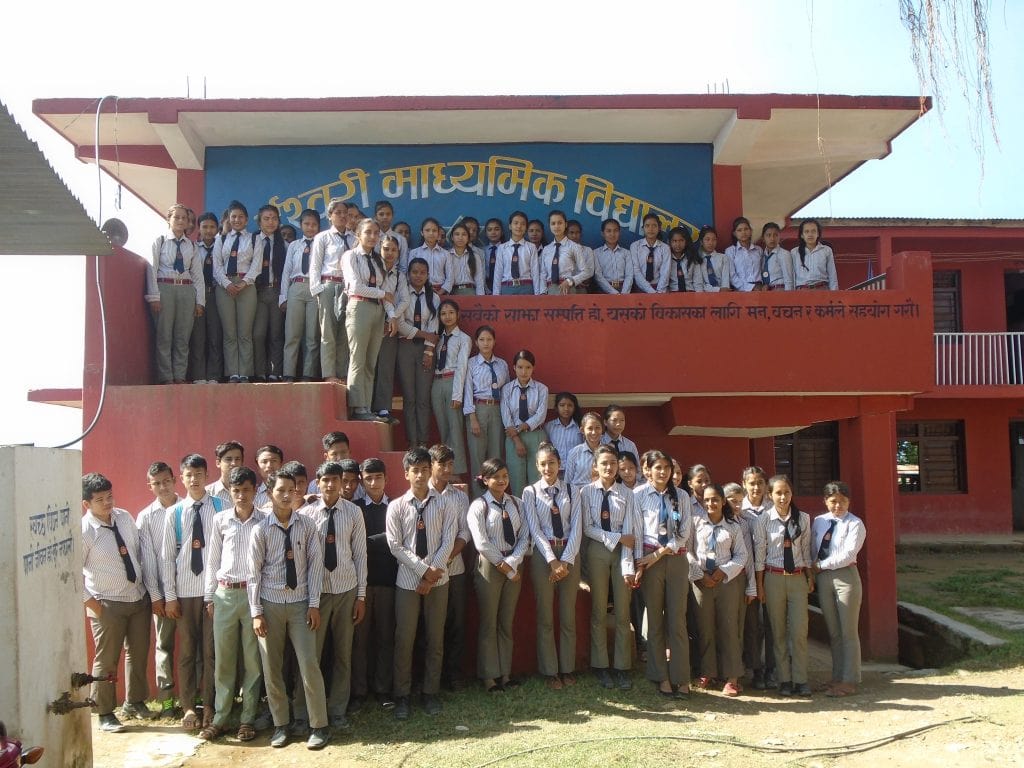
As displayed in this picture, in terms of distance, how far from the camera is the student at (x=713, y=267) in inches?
352

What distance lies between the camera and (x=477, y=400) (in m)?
7.26

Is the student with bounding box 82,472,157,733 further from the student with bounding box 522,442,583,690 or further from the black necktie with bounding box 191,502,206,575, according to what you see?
the student with bounding box 522,442,583,690

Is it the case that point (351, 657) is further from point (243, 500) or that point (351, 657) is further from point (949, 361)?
point (949, 361)

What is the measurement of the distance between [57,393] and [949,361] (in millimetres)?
14329

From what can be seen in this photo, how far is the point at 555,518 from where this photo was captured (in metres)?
6.38

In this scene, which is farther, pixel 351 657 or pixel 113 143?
pixel 113 143

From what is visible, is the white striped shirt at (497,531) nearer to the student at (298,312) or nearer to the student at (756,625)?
the student at (756,625)

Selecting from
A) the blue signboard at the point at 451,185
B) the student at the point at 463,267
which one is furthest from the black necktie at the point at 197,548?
the blue signboard at the point at 451,185

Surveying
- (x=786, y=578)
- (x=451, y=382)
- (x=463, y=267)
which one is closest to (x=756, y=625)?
(x=786, y=578)

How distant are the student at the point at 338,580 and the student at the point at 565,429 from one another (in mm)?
1986

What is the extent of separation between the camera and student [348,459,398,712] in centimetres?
608

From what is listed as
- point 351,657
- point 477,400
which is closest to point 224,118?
point 477,400

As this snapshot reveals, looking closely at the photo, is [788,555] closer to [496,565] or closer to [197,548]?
[496,565]

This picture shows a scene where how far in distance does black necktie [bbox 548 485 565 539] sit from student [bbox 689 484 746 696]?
3.39ft
